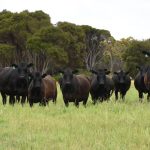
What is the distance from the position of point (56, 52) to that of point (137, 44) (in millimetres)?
16253

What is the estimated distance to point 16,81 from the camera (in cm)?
1811

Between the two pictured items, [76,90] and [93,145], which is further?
[76,90]

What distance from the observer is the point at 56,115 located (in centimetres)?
1305

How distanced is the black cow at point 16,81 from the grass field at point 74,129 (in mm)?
4056

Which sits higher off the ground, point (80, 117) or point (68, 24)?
point (68, 24)

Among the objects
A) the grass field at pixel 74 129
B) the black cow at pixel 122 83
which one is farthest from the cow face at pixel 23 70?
the black cow at pixel 122 83

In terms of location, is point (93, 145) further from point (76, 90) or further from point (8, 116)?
point (76, 90)

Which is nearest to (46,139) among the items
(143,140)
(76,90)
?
(143,140)

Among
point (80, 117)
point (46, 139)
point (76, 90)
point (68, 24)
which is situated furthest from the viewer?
point (68, 24)

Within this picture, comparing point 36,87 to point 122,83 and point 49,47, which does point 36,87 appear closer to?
point 122,83

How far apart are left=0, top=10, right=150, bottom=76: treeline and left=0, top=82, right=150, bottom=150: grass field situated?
3909 centimetres

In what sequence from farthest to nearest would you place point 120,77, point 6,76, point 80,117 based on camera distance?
point 120,77 < point 6,76 < point 80,117

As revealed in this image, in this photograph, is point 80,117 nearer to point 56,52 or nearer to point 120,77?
point 120,77

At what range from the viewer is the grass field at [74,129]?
8.60 metres
